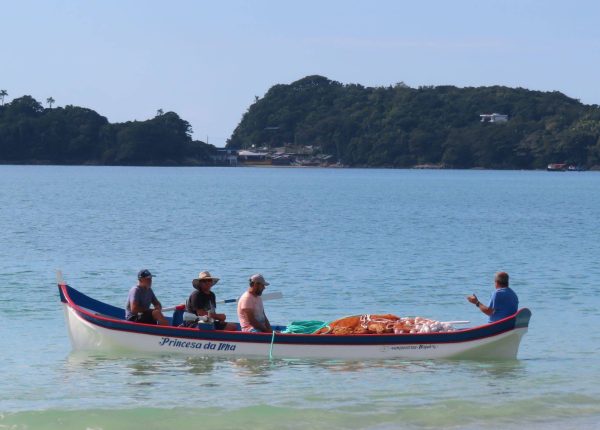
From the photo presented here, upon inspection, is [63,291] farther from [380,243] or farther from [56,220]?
[56,220]

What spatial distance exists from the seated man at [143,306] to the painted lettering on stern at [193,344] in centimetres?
37

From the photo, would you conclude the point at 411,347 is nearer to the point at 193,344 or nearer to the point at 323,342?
the point at 323,342

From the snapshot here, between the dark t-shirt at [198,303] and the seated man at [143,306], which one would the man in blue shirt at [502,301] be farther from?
the seated man at [143,306]

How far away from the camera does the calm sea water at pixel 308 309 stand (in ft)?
55.8

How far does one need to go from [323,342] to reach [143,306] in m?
3.18

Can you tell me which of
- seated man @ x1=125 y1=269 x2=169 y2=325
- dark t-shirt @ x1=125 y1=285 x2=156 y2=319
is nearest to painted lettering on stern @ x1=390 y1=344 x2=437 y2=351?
seated man @ x1=125 y1=269 x2=169 y2=325

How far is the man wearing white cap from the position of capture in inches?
794

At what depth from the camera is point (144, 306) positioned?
20.6m

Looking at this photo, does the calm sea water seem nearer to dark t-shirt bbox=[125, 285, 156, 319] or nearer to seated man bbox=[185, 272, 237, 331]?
seated man bbox=[185, 272, 237, 331]

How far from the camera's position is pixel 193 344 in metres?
20.3

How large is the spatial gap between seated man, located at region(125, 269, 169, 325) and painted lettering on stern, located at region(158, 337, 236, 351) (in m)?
0.37

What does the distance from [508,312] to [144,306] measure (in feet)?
20.0

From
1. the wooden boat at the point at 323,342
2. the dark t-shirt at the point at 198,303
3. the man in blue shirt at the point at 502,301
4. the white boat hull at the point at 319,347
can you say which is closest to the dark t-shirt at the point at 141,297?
the wooden boat at the point at 323,342

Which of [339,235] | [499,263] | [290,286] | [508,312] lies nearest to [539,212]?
[339,235]
